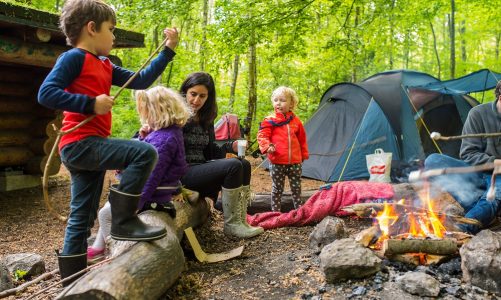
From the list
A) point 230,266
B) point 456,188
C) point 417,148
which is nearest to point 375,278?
point 230,266

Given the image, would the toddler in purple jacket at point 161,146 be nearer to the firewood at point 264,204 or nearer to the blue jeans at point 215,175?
the blue jeans at point 215,175

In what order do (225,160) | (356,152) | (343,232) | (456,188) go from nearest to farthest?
(343,232) < (225,160) < (456,188) < (356,152)

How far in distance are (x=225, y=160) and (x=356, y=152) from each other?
3.76m

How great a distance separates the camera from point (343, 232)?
11.7 ft

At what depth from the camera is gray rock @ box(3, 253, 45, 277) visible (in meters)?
3.13

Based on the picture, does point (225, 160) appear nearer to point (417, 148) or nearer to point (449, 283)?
point (449, 283)

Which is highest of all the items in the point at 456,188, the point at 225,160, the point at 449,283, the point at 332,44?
the point at 332,44

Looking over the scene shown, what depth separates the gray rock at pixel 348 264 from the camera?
2631 millimetres

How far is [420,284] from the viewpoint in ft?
7.91

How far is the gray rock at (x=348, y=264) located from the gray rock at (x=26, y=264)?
231 cm

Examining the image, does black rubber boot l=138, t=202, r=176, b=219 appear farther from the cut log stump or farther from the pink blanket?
the pink blanket

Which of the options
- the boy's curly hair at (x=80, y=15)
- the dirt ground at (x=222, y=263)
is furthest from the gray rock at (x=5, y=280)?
the boy's curly hair at (x=80, y=15)

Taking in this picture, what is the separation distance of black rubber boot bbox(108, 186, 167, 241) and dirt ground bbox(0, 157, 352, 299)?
48 cm

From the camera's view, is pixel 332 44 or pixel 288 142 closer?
pixel 288 142
